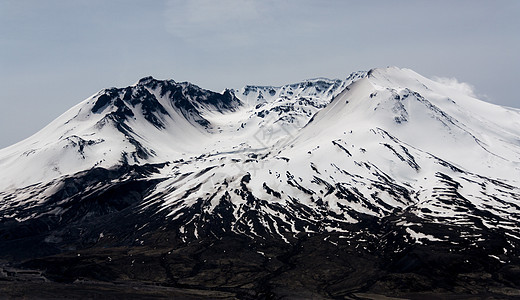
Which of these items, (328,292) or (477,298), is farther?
(328,292)

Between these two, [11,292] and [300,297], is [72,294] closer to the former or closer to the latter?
[11,292]

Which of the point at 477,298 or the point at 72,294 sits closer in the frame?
the point at 477,298

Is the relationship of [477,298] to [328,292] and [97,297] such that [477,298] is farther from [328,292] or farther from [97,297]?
[97,297]

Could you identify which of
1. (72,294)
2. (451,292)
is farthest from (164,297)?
(451,292)

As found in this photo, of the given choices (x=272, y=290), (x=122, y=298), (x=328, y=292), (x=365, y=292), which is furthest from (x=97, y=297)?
(x=365, y=292)

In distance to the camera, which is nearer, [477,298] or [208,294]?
[477,298]

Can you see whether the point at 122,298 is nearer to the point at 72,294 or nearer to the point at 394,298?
the point at 72,294

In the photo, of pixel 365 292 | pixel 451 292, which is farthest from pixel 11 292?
pixel 451 292
